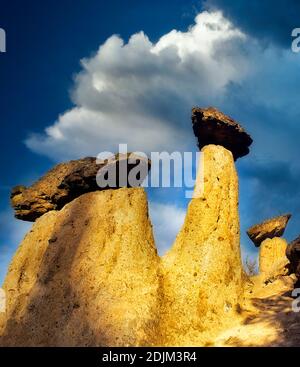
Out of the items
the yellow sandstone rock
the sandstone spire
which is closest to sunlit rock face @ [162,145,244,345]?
the sandstone spire

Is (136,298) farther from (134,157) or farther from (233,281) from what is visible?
(134,157)

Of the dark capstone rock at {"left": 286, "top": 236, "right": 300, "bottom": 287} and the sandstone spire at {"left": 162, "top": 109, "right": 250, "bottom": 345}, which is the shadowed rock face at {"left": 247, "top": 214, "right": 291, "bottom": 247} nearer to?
the sandstone spire at {"left": 162, "top": 109, "right": 250, "bottom": 345}

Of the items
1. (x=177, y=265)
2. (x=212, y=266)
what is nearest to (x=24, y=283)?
(x=177, y=265)

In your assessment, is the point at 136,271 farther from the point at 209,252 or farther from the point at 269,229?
the point at 269,229

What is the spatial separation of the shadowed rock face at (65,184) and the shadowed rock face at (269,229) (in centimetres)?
1140

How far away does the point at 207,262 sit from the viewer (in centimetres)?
1140

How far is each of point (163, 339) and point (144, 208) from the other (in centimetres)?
344

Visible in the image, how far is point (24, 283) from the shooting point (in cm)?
1284

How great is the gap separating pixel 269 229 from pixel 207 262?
11.9 metres

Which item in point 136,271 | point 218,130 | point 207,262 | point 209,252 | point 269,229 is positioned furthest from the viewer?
point 269,229

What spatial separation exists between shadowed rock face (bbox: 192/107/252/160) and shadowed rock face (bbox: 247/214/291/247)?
395 inches

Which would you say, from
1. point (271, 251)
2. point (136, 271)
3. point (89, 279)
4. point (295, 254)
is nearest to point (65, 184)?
point (89, 279)

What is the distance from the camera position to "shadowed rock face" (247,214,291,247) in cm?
2245

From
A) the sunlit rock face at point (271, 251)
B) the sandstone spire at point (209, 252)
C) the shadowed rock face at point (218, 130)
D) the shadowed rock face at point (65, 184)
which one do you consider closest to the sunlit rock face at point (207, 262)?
the sandstone spire at point (209, 252)
